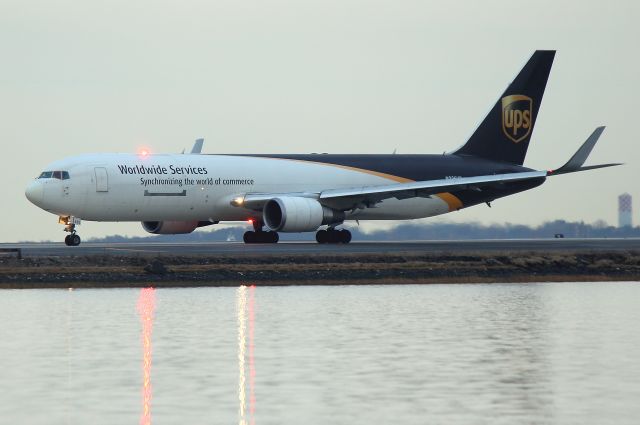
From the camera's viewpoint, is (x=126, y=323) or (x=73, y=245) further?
(x=73, y=245)

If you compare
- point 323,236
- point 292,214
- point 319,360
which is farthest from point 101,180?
point 319,360

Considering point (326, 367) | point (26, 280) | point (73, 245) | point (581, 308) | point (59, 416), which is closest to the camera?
point (59, 416)

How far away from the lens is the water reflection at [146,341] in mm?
17062

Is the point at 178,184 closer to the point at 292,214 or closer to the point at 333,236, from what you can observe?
the point at 292,214

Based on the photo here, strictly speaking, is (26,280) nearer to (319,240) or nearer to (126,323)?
(126,323)

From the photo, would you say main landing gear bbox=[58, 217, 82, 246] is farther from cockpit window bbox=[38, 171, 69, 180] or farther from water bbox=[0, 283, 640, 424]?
water bbox=[0, 283, 640, 424]

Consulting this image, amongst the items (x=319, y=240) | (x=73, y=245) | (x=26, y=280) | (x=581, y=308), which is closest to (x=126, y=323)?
(x=581, y=308)

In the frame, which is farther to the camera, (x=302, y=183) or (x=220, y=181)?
(x=302, y=183)

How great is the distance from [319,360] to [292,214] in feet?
126

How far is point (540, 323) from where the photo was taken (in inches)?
1137

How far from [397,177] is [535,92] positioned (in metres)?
11.0

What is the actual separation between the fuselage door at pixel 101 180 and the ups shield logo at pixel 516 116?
24.3m

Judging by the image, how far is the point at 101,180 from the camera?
59625mm

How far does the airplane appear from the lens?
60.1m
